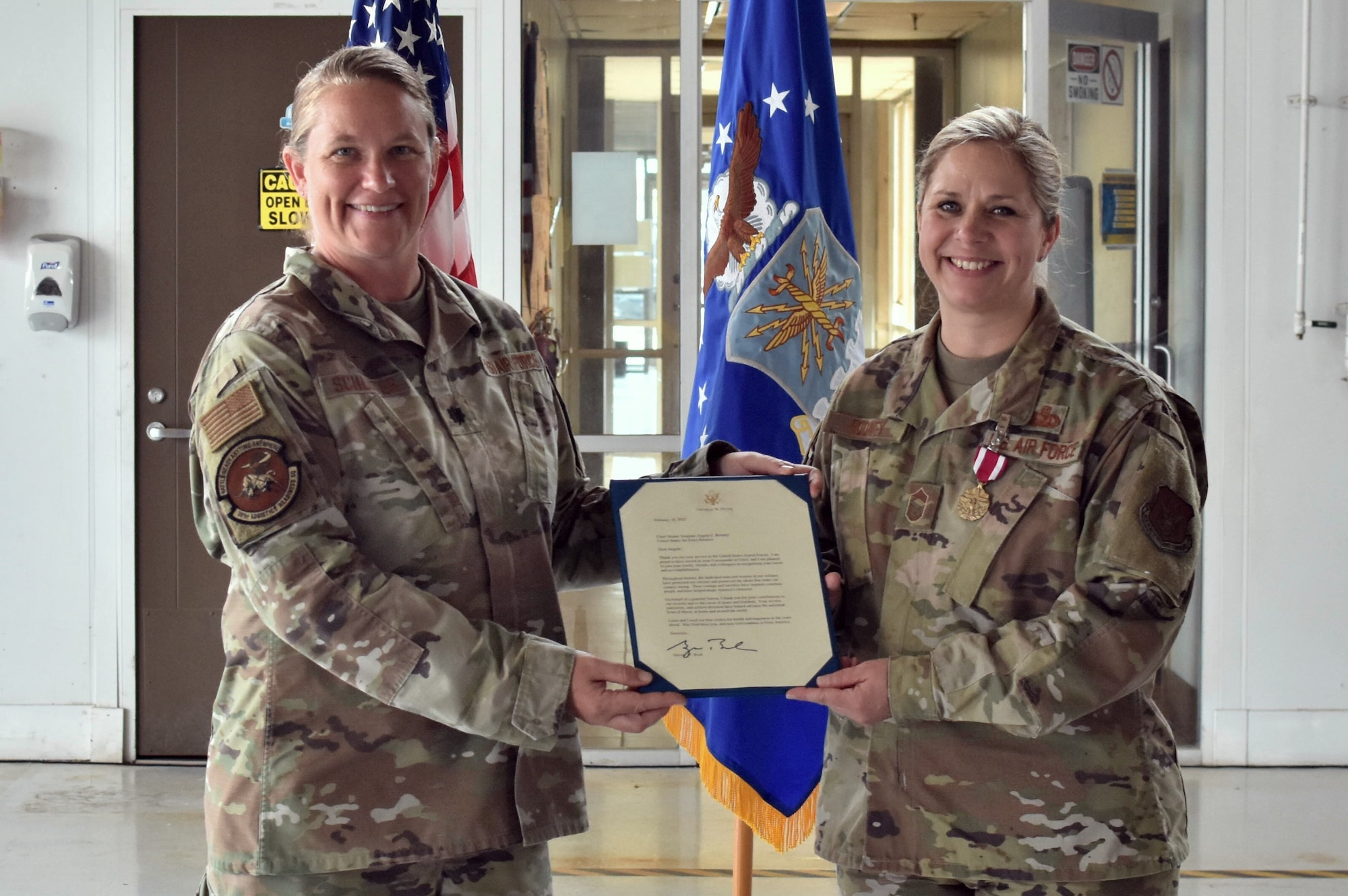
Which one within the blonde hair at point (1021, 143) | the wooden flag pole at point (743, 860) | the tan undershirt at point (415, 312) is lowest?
the wooden flag pole at point (743, 860)

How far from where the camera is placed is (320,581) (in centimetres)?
138

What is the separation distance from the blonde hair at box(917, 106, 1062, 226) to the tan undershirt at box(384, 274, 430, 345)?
2.33 ft

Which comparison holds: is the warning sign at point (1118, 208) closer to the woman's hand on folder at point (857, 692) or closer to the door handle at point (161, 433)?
the woman's hand on folder at point (857, 692)

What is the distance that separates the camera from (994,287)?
5.12 feet

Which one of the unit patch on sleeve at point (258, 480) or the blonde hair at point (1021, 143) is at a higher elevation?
the blonde hair at point (1021, 143)

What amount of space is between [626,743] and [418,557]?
103 inches

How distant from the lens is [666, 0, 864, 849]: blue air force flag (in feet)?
8.16

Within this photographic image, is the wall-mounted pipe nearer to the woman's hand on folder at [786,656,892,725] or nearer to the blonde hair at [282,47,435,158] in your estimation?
the woman's hand on folder at [786,656,892,725]

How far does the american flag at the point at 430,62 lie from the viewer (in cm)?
250

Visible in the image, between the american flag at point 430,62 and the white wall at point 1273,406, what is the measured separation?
96.8 inches

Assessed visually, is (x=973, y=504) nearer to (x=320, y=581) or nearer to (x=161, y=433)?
(x=320, y=581)

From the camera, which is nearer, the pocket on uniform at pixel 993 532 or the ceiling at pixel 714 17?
the pocket on uniform at pixel 993 532

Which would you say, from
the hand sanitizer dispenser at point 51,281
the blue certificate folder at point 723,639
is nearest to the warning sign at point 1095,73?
the blue certificate folder at point 723,639

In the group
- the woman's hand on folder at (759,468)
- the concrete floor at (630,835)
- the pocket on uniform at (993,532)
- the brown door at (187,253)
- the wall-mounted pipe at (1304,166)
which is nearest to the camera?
the pocket on uniform at (993,532)
